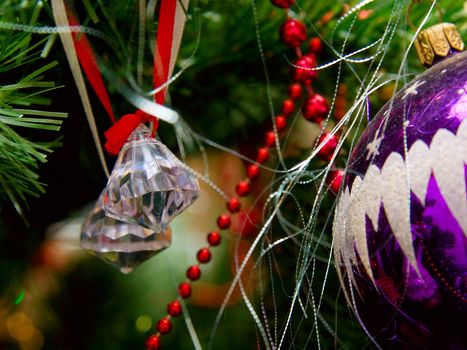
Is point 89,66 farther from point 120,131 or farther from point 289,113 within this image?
point 289,113

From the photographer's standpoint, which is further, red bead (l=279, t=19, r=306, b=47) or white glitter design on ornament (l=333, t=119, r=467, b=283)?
red bead (l=279, t=19, r=306, b=47)

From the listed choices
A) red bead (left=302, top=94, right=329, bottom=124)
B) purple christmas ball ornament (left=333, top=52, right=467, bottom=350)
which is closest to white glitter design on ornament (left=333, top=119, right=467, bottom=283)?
purple christmas ball ornament (left=333, top=52, right=467, bottom=350)

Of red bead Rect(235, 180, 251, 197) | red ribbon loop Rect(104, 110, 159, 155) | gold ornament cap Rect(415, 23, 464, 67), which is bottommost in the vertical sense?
red bead Rect(235, 180, 251, 197)

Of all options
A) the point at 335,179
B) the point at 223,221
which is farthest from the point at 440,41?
the point at 223,221

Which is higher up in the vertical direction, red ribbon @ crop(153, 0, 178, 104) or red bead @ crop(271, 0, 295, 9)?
red bead @ crop(271, 0, 295, 9)

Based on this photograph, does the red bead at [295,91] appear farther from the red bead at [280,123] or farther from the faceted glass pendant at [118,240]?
the faceted glass pendant at [118,240]

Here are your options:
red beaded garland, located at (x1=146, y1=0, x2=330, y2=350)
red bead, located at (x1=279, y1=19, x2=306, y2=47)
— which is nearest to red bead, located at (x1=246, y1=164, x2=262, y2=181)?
red beaded garland, located at (x1=146, y1=0, x2=330, y2=350)

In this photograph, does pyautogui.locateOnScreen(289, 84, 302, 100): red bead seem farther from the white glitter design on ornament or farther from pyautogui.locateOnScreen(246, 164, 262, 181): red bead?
the white glitter design on ornament
